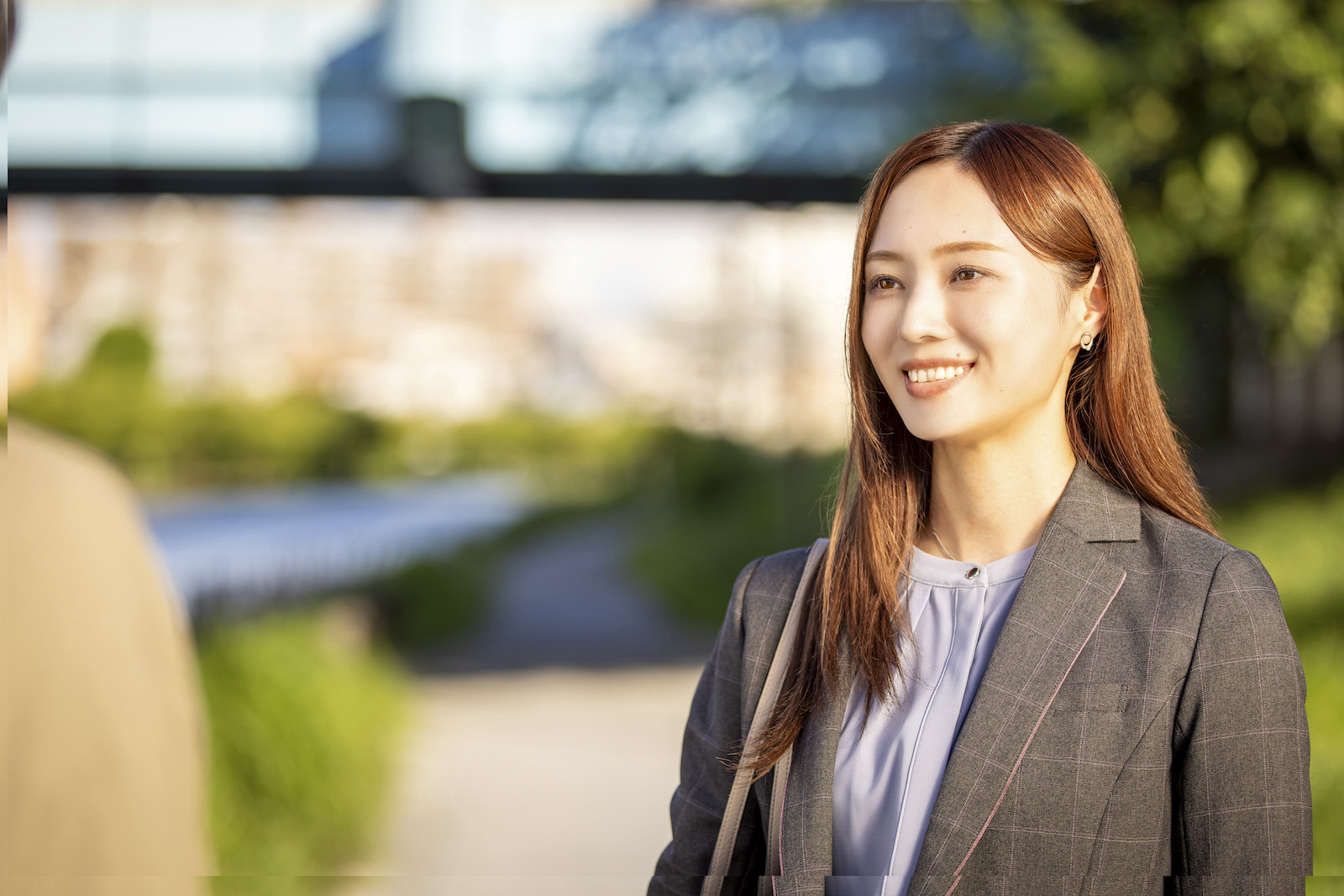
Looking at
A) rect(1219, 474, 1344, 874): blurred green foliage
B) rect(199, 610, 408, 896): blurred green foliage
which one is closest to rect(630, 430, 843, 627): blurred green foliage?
rect(1219, 474, 1344, 874): blurred green foliage

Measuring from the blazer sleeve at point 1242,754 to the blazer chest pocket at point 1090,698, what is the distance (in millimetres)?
58

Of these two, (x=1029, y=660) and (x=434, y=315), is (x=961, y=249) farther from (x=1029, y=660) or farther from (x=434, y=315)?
(x=434, y=315)

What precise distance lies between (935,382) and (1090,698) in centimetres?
38

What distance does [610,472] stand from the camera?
11.5 m

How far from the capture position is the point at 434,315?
1152 centimetres

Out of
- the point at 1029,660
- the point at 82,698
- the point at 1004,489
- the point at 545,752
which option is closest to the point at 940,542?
the point at 1004,489

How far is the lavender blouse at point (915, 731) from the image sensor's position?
1.14 meters

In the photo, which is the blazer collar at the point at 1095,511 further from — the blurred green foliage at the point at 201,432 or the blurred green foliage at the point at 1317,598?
the blurred green foliage at the point at 201,432

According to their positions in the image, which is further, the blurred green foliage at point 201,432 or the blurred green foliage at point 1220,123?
the blurred green foliage at point 201,432

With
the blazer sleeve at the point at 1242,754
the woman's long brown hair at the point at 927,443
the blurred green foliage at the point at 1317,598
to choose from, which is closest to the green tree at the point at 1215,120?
the blurred green foliage at the point at 1317,598

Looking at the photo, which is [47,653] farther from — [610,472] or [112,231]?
[112,231]

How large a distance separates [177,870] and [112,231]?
41.5 feet

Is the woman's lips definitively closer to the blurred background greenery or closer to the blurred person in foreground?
the blurred background greenery

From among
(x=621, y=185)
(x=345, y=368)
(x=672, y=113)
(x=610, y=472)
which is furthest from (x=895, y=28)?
(x=345, y=368)
